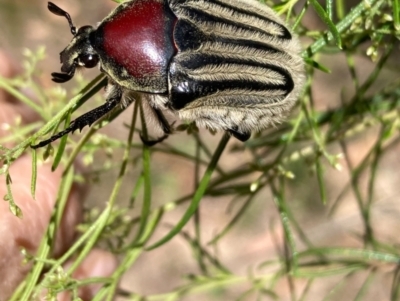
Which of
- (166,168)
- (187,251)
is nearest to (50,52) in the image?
(166,168)

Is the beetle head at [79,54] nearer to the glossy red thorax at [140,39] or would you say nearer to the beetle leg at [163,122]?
the glossy red thorax at [140,39]

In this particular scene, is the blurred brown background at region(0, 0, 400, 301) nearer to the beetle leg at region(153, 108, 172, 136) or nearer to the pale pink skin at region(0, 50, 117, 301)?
the pale pink skin at region(0, 50, 117, 301)

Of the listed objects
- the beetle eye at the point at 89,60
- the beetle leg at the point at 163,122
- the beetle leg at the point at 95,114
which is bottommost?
the beetle leg at the point at 95,114

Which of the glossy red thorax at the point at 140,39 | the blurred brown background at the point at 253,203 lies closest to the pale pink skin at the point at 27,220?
the glossy red thorax at the point at 140,39

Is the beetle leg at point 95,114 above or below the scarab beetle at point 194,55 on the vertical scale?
below

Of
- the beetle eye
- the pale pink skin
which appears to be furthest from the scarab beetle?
the pale pink skin

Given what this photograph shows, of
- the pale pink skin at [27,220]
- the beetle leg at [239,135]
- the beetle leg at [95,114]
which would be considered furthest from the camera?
the pale pink skin at [27,220]

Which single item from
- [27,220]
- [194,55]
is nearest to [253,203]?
[27,220]

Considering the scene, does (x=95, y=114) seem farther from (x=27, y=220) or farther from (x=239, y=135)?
(x=27, y=220)

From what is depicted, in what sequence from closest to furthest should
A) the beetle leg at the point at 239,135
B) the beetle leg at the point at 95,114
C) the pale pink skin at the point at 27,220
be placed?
the beetle leg at the point at 95,114, the beetle leg at the point at 239,135, the pale pink skin at the point at 27,220
